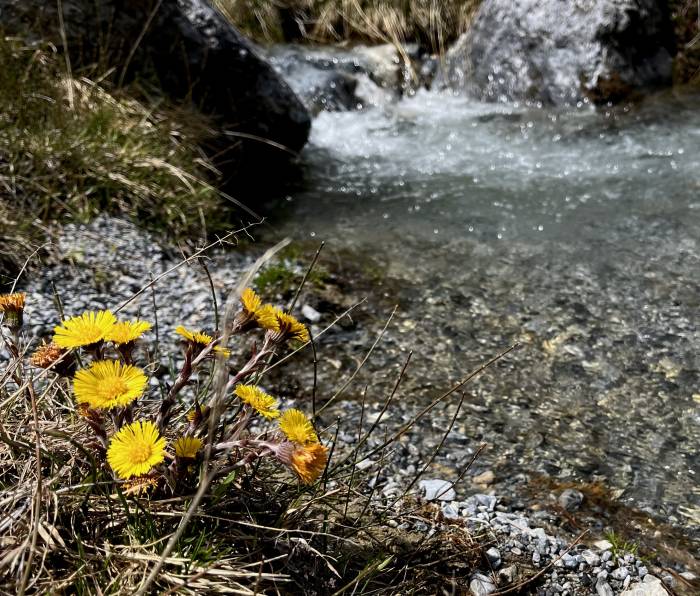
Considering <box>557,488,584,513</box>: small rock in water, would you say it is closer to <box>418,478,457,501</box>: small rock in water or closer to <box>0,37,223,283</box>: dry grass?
<box>418,478,457,501</box>: small rock in water

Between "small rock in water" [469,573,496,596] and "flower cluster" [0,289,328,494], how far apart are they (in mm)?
712

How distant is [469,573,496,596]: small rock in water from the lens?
6.95 ft

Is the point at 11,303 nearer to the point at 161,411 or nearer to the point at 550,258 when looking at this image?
the point at 161,411

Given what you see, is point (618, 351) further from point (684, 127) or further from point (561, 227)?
point (684, 127)

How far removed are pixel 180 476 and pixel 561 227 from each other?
3.87 m

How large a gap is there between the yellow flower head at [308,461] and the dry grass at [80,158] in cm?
281

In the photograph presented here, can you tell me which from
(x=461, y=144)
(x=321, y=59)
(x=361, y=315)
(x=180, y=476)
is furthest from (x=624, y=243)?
(x=321, y=59)

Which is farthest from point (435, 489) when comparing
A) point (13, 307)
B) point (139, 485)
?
point (13, 307)

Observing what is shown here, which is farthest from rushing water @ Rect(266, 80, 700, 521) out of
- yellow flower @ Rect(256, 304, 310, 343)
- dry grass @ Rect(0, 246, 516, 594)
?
yellow flower @ Rect(256, 304, 310, 343)

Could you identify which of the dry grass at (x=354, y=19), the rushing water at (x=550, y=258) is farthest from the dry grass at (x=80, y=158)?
the dry grass at (x=354, y=19)

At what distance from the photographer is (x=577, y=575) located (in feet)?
7.43

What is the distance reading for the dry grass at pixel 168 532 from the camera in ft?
5.35

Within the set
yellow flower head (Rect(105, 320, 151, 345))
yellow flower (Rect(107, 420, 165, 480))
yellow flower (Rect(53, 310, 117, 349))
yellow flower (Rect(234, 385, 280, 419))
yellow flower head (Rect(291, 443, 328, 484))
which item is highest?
yellow flower (Rect(53, 310, 117, 349))

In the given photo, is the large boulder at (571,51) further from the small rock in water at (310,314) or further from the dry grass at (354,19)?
the small rock in water at (310,314)
